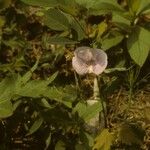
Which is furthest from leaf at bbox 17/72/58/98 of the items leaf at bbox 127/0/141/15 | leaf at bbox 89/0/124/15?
leaf at bbox 127/0/141/15

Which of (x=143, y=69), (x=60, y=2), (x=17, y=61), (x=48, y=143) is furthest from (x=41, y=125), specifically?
(x=143, y=69)

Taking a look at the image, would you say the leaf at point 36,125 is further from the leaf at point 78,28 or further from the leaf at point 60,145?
the leaf at point 78,28

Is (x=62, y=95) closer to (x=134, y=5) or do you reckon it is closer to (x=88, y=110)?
(x=88, y=110)

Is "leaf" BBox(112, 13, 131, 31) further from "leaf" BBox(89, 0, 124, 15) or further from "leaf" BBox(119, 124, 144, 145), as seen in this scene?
"leaf" BBox(119, 124, 144, 145)

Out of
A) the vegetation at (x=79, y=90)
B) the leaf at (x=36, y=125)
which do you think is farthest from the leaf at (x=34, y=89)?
the leaf at (x=36, y=125)

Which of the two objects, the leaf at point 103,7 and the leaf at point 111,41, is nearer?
the leaf at point 103,7
